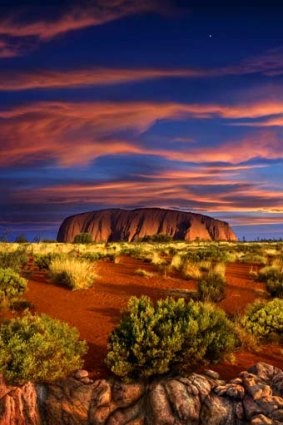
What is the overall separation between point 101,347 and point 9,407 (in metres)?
3.03

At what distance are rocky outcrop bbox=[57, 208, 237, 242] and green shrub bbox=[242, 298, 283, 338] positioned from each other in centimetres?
14823

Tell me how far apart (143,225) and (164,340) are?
16464cm

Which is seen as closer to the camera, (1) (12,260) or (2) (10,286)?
(2) (10,286)

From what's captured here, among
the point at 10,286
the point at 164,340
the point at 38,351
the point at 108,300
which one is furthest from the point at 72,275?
the point at 164,340

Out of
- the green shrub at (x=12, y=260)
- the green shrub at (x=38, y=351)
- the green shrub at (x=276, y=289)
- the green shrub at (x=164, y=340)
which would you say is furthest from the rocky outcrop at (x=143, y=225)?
the green shrub at (x=38, y=351)

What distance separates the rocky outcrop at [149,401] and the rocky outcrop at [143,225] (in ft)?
501

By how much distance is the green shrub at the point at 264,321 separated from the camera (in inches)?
454

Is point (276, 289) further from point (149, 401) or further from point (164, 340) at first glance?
point (149, 401)

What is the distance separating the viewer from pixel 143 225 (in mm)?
173375

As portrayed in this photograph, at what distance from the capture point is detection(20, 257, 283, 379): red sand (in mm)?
10109

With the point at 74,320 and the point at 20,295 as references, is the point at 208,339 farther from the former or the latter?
the point at 20,295

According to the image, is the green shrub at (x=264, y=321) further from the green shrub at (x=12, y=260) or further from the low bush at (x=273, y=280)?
the green shrub at (x=12, y=260)

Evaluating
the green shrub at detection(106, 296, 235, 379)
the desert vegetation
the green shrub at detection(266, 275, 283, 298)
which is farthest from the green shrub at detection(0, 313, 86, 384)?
the green shrub at detection(266, 275, 283, 298)

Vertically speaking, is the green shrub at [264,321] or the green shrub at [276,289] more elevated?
the green shrub at [276,289]
